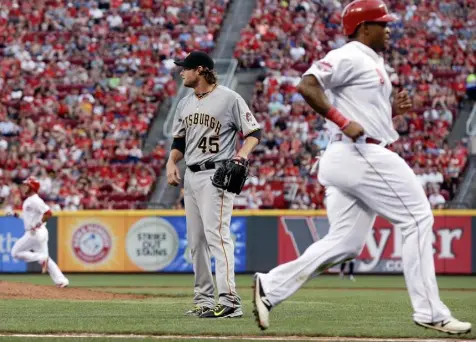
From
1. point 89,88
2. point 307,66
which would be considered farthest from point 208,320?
point 89,88

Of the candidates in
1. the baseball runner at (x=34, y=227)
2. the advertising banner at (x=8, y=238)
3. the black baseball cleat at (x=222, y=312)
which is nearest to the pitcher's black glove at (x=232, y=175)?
the black baseball cleat at (x=222, y=312)

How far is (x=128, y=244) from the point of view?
22844 mm

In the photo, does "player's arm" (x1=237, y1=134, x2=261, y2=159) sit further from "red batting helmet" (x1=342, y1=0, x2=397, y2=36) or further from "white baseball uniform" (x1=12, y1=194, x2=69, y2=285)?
"white baseball uniform" (x1=12, y1=194, x2=69, y2=285)

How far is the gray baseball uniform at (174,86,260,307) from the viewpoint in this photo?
915 cm

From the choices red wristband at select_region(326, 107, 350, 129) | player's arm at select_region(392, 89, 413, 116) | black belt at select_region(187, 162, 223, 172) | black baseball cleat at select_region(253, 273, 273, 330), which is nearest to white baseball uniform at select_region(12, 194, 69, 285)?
black belt at select_region(187, 162, 223, 172)

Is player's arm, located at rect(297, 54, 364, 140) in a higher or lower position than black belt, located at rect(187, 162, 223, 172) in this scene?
higher

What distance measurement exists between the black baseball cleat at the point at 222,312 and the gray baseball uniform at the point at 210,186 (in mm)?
38

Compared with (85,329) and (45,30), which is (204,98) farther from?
(45,30)

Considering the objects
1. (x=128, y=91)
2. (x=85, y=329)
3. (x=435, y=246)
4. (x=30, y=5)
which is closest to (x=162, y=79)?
(x=128, y=91)

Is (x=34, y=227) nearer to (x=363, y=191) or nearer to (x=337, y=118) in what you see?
(x=363, y=191)

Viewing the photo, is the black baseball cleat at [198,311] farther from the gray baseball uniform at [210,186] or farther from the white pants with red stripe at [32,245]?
the white pants with red stripe at [32,245]

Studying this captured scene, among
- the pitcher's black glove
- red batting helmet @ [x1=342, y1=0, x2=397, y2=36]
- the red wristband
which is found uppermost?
red batting helmet @ [x1=342, y1=0, x2=397, y2=36]

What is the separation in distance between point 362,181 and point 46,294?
7.72 meters

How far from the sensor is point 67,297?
13.3 m
